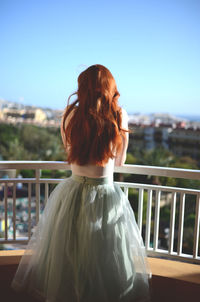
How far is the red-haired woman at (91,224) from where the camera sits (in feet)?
5.14

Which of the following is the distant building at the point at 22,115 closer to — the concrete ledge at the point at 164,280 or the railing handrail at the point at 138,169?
the railing handrail at the point at 138,169

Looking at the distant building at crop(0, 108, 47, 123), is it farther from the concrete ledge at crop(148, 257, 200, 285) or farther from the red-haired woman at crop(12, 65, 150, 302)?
the red-haired woman at crop(12, 65, 150, 302)

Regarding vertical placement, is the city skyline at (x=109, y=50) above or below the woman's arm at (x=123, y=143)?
above

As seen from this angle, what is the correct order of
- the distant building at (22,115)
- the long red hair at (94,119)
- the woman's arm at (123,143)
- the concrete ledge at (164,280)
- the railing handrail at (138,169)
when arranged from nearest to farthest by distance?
1. the long red hair at (94,119)
2. the woman's arm at (123,143)
3. the concrete ledge at (164,280)
4. the railing handrail at (138,169)
5. the distant building at (22,115)

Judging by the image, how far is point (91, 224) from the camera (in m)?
1.64

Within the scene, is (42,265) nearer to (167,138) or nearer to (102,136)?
(102,136)

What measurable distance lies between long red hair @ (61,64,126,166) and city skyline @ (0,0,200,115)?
19741mm

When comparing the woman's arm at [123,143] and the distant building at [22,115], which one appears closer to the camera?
the woman's arm at [123,143]

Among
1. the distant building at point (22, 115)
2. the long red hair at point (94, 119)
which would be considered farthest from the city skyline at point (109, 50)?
the long red hair at point (94, 119)

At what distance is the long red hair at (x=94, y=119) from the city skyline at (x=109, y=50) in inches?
777

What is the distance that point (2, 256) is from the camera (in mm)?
2355

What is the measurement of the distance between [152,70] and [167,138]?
29.7 feet

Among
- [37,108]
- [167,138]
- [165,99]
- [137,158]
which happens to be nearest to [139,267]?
[137,158]

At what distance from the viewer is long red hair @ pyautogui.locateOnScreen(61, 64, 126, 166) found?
5.08 feet
